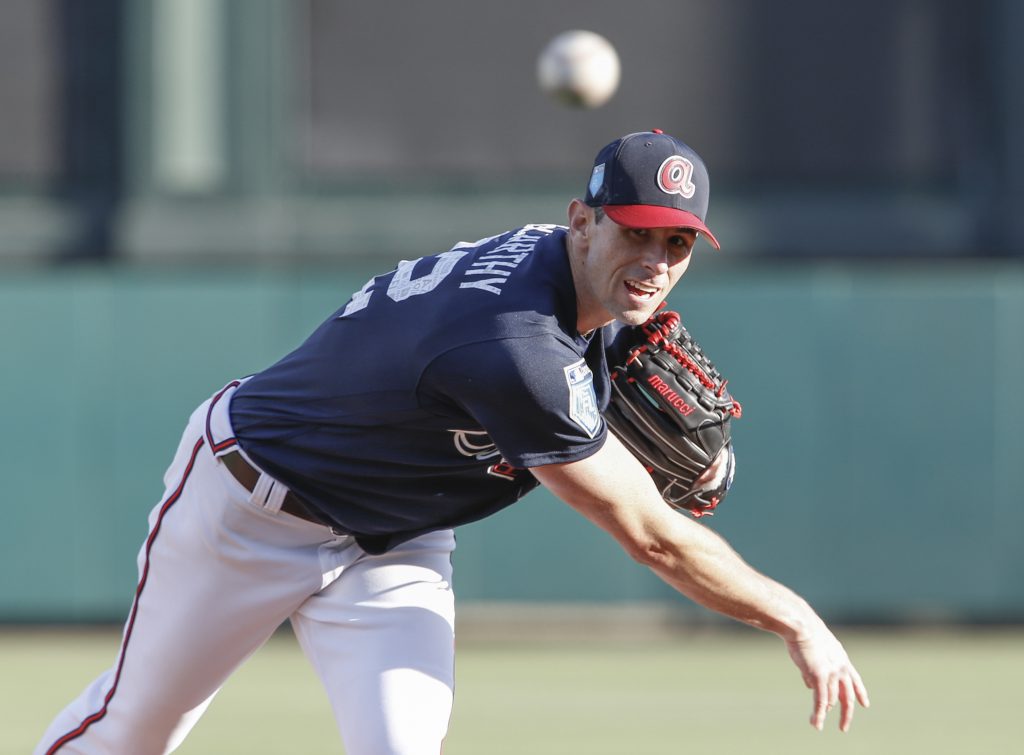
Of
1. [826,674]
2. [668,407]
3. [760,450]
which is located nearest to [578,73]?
[760,450]

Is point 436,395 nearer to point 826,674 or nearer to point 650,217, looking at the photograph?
point 650,217

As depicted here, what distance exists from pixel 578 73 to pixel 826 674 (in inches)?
188

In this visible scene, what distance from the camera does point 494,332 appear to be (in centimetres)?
345

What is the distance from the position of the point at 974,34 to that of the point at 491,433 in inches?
312

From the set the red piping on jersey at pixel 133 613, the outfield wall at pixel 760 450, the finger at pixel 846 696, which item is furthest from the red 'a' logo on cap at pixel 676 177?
the outfield wall at pixel 760 450

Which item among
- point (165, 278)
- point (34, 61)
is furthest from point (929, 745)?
point (34, 61)

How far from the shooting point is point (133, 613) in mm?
3951

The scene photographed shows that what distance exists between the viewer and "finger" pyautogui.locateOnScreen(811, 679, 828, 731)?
339cm

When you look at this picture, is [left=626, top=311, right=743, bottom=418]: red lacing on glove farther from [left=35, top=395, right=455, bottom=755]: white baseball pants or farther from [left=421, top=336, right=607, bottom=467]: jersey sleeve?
[left=35, top=395, right=455, bottom=755]: white baseball pants

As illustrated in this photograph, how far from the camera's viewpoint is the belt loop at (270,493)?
3900mm

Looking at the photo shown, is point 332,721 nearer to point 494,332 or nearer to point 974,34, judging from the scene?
point 494,332

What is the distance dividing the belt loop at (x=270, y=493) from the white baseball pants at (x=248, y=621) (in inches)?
0.5

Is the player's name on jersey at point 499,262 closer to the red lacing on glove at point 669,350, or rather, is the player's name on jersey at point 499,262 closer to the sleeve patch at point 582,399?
the sleeve patch at point 582,399

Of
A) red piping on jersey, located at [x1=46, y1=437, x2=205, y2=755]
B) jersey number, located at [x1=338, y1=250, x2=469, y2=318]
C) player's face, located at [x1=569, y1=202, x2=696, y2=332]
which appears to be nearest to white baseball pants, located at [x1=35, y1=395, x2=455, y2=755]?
red piping on jersey, located at [x1=46, y1=437, x2=205, y2=755]
